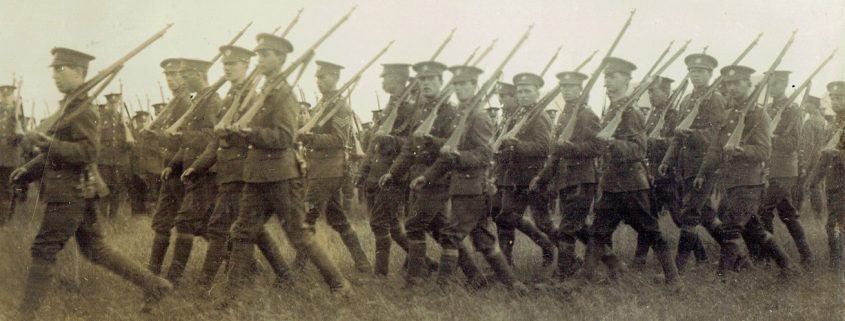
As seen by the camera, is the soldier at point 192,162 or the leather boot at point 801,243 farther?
the leather boot at point 801,243

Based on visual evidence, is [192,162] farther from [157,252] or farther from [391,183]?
[391,183]

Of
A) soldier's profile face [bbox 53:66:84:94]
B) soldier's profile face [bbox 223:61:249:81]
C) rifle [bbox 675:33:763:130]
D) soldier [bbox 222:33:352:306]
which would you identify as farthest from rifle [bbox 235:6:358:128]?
rifle [bbox 675:33:763:130]

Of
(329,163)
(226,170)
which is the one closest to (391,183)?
(329,163)

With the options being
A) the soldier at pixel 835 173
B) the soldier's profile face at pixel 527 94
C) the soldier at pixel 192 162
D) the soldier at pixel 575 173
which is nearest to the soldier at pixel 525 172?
the soldier's profile face at pixel 527 94

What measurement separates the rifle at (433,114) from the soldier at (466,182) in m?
0.10

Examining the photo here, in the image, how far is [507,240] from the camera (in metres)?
7.43

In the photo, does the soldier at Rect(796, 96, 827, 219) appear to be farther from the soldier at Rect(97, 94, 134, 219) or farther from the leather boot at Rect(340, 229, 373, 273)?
the soldier at Rect(97, 94, 134, 219)

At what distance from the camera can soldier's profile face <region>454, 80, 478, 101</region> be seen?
633 cm

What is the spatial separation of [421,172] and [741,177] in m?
2.90

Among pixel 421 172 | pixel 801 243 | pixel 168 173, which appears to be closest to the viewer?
pixel 168 173

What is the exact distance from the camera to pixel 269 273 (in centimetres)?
673

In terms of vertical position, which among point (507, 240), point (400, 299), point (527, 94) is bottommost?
point (400, 299)

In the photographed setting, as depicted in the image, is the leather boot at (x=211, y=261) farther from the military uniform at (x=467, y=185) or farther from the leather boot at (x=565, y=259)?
the leather boot at (x=565, y=259)

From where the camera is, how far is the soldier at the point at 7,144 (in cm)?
665
